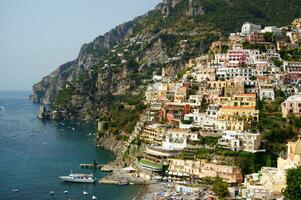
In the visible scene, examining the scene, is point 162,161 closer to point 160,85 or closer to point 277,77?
point 277,77

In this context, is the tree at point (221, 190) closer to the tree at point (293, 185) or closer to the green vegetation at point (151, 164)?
the tree at point (293, 185)

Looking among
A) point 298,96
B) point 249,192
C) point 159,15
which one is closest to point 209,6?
point 159,15

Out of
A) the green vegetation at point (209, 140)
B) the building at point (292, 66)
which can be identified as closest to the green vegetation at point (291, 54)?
the building at point (292, 66)

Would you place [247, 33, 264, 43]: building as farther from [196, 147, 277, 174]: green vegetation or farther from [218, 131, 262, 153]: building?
[196, 147, 277, 174]: green vegetation

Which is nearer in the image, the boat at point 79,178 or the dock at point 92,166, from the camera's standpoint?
the boat at point 79,178

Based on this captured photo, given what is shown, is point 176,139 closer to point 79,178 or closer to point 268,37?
point 79,178

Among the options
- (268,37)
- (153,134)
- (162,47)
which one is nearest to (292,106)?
(153,134)
